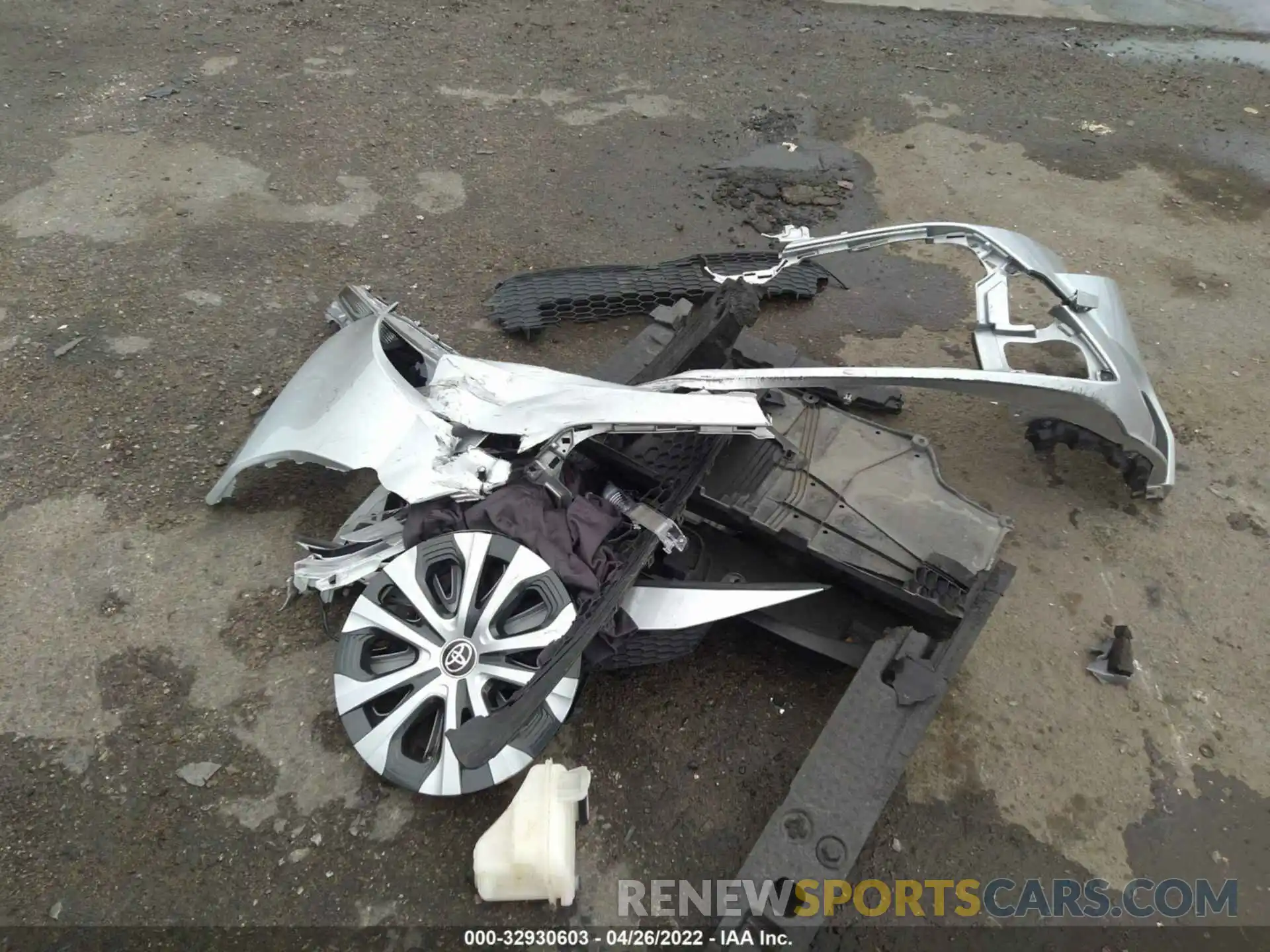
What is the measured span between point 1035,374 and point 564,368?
112 inches

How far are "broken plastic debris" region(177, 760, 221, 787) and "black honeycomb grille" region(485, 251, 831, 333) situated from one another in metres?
3.17

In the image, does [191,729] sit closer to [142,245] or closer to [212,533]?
[212,533]

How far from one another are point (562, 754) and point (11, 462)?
358cm

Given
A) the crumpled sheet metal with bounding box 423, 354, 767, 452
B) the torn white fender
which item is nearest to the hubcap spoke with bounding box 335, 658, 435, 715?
the torn white fender

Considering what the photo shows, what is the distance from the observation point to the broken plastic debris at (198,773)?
3.05 meters

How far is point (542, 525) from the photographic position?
302cm

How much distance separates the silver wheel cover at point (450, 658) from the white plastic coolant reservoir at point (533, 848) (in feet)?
0.52

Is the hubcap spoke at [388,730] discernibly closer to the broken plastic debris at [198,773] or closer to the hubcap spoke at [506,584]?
the hubcap spoke at [506,584]

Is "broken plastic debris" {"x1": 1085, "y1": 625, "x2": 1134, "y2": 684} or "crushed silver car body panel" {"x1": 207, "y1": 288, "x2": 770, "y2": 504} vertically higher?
"crushed silver car body panel" {"x1": 207, "y1": 288, "x2": 770, "y2": 504}

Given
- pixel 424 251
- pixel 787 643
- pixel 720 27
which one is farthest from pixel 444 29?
pixel 787 643

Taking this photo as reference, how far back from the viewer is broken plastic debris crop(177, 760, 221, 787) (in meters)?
3.05

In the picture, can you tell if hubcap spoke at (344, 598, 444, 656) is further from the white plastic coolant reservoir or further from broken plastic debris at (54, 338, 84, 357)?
broken plastic debris at (54, 338, 84, 357)

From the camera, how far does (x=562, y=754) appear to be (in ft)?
10.4

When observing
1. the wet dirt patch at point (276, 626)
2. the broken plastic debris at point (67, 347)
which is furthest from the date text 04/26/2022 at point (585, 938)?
the broken plastic debris at point (67, 347)
